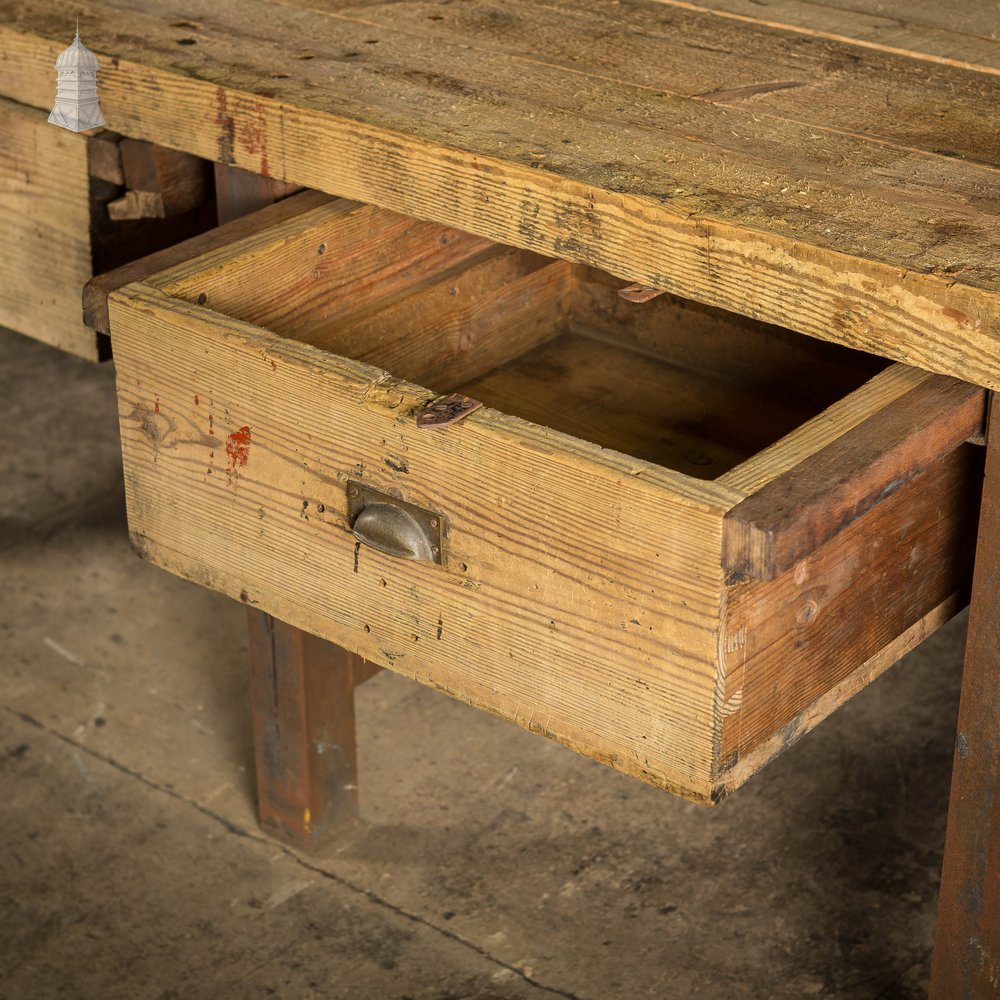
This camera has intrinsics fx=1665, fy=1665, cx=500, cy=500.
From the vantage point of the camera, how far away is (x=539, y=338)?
1898 mm

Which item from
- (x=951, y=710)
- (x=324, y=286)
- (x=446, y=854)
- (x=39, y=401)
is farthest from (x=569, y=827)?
(x=39, y=401)

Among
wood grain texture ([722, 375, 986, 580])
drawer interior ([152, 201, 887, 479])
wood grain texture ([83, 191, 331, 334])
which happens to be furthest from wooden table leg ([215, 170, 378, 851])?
wood grain texture ([722, 375, 986, 580])

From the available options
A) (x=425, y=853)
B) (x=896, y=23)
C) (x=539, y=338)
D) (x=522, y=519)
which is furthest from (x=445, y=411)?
(x=425, y=853)

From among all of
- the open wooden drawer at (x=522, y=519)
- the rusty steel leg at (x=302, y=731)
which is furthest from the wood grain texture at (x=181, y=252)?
the rusty steel leg at (x=302, y=731)

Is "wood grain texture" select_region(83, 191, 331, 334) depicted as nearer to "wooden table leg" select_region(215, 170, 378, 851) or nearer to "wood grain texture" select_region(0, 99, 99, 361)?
"wood grain texture" select_region(0, 99, 99, 361)

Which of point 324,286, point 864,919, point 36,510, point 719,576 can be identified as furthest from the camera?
point 36,510

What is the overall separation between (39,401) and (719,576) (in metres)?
2.22

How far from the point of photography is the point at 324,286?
158 cm

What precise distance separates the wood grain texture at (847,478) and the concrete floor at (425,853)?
0.81m

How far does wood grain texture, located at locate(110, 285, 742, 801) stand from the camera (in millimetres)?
1158

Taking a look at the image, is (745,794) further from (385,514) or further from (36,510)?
(36,510)

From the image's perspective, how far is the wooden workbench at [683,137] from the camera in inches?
47.9

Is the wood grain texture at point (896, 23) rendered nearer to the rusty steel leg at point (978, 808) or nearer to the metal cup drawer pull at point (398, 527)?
the rusty steel leg at point (978, 808)

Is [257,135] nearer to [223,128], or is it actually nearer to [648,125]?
[223,128]
